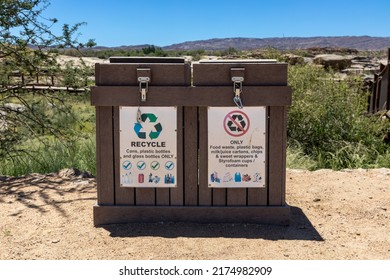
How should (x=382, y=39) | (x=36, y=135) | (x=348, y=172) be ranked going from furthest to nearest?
1. (x=382, y=39)
2. (x=36, y=135)
3. (x=348, y=172)

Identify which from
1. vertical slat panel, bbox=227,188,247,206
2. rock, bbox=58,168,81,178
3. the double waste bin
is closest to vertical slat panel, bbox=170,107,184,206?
the double waste bin

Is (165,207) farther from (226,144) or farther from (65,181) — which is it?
(65,181)

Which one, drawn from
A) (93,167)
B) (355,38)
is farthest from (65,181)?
(355,38)

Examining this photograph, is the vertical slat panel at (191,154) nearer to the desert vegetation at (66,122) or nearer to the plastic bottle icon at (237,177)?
the plastic bottle icon at (237,177)

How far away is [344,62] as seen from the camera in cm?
3416

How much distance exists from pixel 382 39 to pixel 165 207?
148573mm

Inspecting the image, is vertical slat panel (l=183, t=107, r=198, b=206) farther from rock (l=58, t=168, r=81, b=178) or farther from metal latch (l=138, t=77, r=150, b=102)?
rock (l=58, t=168, r=81, b=178)

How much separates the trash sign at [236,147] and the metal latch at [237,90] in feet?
0.25

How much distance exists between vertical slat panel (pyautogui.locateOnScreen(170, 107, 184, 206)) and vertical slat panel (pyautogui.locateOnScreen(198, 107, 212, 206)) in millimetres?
153

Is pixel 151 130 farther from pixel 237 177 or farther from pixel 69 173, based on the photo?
pixel 69 173

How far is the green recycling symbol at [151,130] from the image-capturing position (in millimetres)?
4535

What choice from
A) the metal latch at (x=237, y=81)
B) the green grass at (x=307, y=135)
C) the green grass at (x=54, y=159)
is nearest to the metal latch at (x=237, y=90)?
the metal latch at (x=237, y=81)

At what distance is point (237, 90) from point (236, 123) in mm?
272

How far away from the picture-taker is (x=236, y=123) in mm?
4535
